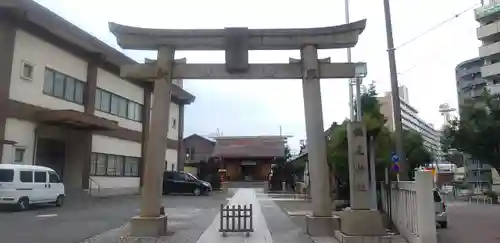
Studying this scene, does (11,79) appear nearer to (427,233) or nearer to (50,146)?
(50,146)

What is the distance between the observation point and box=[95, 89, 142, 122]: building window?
30.6 m

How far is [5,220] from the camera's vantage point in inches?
606

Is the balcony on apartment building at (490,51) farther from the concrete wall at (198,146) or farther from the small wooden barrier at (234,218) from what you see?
the small wooden barrier at (234,218)

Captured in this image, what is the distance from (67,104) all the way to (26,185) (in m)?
8.27

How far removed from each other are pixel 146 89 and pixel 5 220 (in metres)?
23.2

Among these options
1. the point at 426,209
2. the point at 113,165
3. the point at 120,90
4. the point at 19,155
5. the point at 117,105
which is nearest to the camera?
the point at 426,209

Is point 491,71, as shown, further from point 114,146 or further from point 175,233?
point 175,233

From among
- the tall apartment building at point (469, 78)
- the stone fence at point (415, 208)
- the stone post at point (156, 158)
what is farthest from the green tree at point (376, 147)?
the tall apartment building at point (469, 78)

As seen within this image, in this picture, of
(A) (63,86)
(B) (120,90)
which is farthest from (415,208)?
(B) (120,90)

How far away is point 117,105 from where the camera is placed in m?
33.1

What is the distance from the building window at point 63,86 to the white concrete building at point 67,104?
0.06 m

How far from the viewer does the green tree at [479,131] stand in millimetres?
29938

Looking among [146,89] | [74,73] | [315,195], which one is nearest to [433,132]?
[146,89]

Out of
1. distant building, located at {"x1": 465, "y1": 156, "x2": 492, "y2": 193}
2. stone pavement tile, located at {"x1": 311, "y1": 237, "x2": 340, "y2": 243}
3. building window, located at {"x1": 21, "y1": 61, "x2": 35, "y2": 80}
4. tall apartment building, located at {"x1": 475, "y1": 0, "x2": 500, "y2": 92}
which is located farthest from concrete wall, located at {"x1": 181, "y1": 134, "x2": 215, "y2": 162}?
stone pavement tile, located at {"x1": 311, "y1": 237, "x2": 340, "y2": 243}
